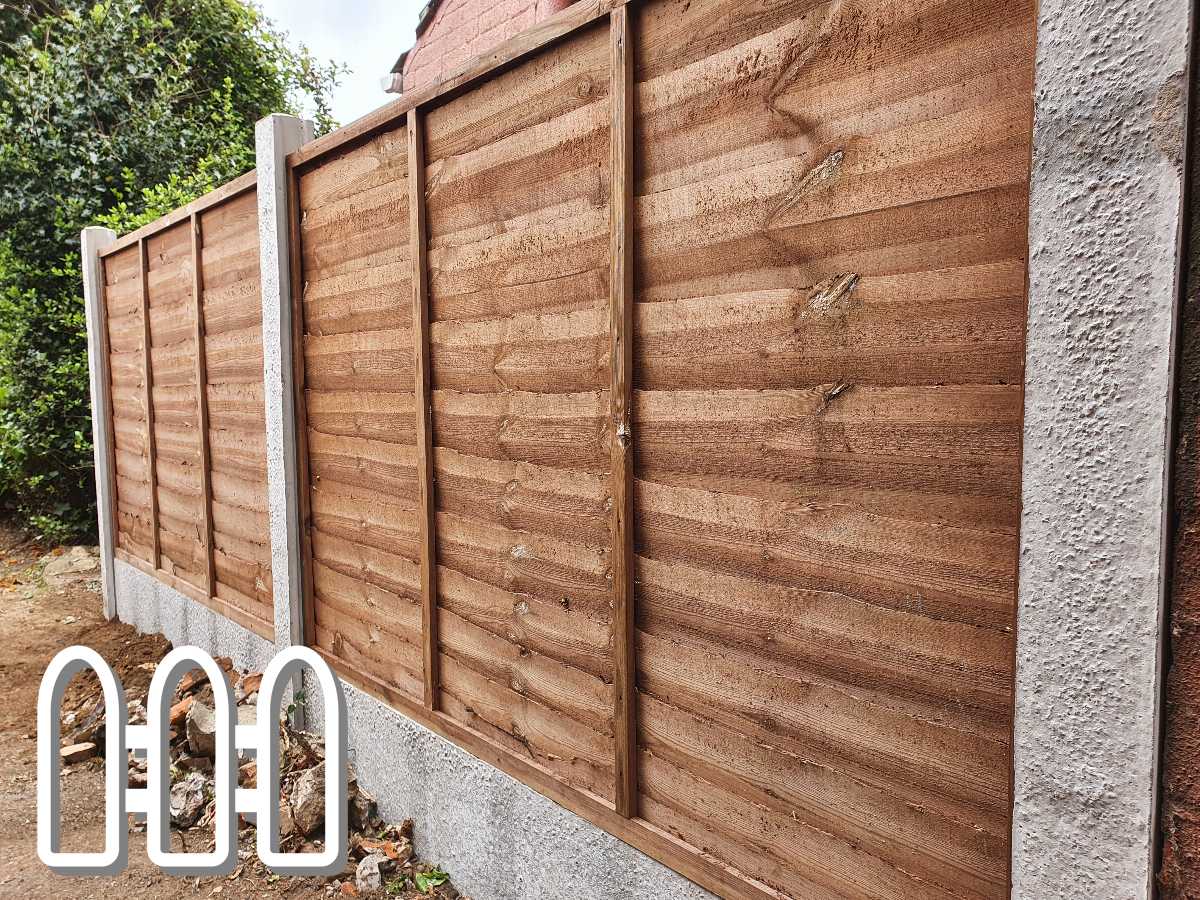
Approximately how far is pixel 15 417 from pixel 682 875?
892 centimetres

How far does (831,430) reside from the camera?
2004mm

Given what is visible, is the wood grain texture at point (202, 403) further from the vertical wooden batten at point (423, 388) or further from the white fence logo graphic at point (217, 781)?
the vertical wooden batten at point (423, 388)

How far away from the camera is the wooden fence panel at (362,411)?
356 cm

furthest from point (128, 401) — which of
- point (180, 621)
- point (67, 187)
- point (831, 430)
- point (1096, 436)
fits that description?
point (1096, 436)

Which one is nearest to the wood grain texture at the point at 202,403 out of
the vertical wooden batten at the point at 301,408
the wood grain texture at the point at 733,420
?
the vertical wooden batten at the point at 301,408

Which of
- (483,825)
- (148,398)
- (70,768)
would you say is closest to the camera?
(483,825)

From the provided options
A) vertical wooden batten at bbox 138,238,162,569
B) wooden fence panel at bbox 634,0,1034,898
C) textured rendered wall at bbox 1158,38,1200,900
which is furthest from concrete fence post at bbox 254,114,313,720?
textured rendered wall at bbox 1158,38,1200,900

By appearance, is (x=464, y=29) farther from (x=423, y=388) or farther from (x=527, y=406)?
(x=527, y=406)

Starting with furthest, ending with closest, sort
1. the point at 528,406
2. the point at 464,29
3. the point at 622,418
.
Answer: the point at 464,29
the point at 528,406
the point at 622,418

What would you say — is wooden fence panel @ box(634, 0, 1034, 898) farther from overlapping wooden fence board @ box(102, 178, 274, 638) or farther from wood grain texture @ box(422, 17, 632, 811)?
overlapping wooden fence board @ box(102, 178, 274, 638)

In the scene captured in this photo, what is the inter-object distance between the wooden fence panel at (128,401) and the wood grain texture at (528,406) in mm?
4143

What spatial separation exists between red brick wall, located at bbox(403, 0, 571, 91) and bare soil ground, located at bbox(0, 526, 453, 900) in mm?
5218

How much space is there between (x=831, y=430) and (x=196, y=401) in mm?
4749

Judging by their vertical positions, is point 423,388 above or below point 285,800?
above
